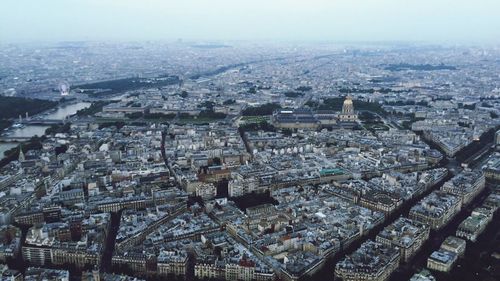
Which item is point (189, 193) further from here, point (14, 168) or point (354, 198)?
point (14, 168)

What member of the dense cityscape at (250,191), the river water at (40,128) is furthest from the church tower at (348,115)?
the river water at (40,128)

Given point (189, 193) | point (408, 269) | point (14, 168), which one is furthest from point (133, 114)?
point (408, 269)

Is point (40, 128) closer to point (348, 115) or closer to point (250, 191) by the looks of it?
point (250, 191)

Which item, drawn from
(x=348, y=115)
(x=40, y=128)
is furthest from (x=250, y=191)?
(x=40, y=128)

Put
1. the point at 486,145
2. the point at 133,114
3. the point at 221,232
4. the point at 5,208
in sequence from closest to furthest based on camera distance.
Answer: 1. the point at 221,232
2. the point at 5,208
3. the point at 486,145
4. the point at 133,114

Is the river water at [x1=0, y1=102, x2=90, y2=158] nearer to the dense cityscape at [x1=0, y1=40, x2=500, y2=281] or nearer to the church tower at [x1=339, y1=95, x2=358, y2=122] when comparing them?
the dense cityscape at [x1=0, y1=40, x2=500, y2=281]

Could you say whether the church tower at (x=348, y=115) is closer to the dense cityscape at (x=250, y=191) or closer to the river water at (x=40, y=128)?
the dense cityscape at (x=250, y=191)
